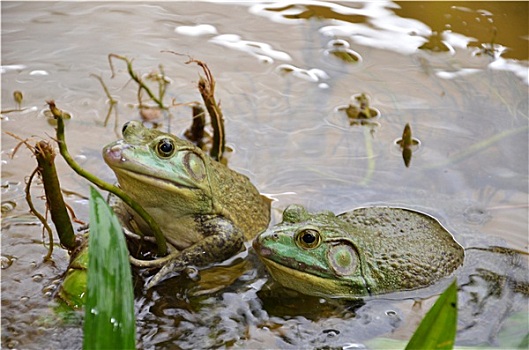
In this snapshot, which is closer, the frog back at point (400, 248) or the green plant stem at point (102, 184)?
the green plant stem at point (102, 184)

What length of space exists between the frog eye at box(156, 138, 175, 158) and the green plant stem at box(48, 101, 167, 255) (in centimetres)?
43

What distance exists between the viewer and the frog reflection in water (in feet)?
12.5

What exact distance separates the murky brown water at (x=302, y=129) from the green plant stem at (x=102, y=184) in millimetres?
276

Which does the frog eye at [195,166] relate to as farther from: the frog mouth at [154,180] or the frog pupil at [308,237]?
the frog pupil at [308,237]

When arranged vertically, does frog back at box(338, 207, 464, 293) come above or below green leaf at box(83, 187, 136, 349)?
below

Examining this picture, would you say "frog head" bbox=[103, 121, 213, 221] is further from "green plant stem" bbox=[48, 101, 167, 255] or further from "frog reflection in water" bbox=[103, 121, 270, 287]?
"green plant stem" bbox=[48, 101, 167, 255]

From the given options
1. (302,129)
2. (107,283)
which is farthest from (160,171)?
(302,129)

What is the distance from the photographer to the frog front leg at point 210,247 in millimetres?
3834

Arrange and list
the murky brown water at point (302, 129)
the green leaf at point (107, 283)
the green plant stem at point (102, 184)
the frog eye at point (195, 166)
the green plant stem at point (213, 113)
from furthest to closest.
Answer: the green plant stem at point (213, 113)
the frog eye at point (195, 166)
the murky brown water at point (302, 129)
the green plant stem at point (102, 184)
the green leaf at point (107, 283)

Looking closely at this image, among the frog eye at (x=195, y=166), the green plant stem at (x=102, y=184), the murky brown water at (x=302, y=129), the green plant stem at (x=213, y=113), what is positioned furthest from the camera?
the green plant stem at (x=213, y=113)

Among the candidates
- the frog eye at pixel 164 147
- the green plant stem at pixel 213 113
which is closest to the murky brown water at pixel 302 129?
the green plant stem at pixel 213 113

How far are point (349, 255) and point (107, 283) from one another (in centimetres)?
170

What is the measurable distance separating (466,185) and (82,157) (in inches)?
95.2

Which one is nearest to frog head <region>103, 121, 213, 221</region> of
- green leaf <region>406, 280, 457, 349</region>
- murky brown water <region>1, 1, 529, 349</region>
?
murky brown water <region>1, 1, 529, 349</region>
